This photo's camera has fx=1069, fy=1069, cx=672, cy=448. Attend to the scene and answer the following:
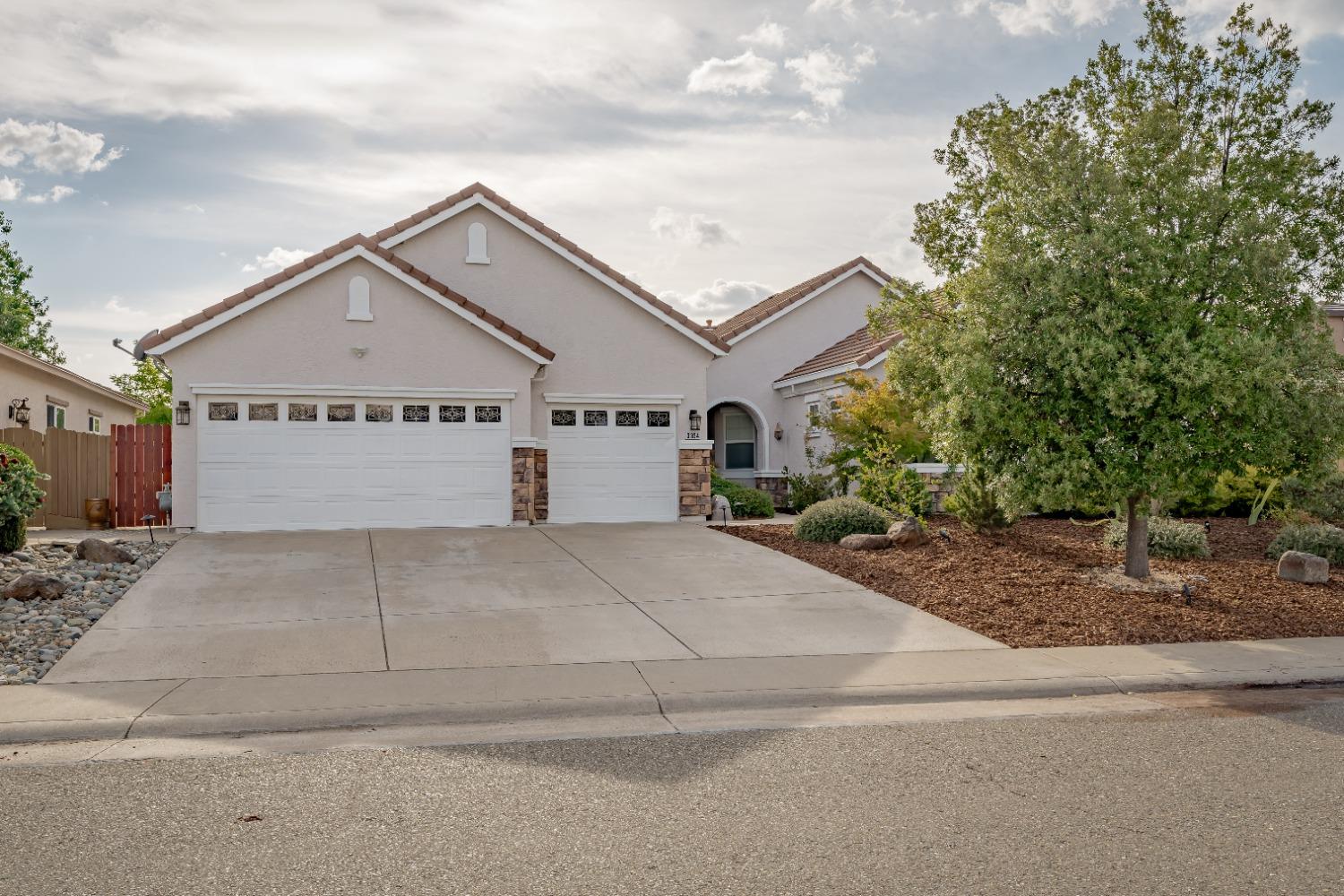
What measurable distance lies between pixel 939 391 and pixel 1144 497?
2.56 metres

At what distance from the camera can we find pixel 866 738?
263 inches

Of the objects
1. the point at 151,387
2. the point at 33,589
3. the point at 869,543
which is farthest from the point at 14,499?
the point at 151,387

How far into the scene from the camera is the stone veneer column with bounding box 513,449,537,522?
18000 mm

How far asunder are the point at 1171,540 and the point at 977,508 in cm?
276

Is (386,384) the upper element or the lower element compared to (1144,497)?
upper

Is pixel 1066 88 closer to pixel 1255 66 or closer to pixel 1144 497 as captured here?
pixel 1255 66

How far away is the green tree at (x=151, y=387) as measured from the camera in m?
51.6

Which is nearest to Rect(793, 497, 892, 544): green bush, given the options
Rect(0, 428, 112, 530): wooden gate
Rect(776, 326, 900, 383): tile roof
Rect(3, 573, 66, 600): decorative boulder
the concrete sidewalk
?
Rect(776, 326, 900, 383): tile roof

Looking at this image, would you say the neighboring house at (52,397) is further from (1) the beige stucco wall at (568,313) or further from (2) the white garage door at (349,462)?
(1) the beige stucco wall at (568,313)

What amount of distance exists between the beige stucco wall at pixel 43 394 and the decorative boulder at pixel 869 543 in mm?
18255

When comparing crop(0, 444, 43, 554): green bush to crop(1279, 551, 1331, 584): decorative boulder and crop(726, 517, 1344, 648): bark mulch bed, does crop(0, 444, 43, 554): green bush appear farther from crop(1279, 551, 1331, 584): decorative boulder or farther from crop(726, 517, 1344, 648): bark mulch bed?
crop(1279, 551, 1331, 584): decorative boulder

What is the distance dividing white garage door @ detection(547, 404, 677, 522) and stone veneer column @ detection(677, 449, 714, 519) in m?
0.15

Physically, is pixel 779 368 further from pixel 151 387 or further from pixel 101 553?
pixel 151 387

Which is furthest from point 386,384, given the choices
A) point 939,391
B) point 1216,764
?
point 1216,764
